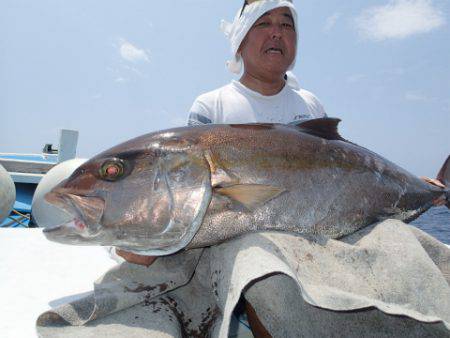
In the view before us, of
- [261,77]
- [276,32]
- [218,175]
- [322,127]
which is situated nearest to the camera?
[218,175]

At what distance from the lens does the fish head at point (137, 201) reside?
68.1 inches

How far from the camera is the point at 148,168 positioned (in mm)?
1847

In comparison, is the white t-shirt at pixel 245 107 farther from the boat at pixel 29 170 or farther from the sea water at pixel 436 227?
the sea water at pixel 436 227

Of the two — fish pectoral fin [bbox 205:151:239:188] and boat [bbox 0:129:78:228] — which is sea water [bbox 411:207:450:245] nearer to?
fish pectoral fin [bbox 205:151:239:188]

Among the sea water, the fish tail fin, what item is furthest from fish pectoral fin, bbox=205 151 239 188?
the sea water

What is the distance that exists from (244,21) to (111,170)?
1943mm

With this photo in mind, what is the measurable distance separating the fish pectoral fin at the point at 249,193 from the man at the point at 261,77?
1.26m

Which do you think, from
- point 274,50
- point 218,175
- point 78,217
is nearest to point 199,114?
point 274,50

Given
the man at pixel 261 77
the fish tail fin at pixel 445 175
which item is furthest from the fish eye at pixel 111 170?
the fish tail fin at pixel 445 175

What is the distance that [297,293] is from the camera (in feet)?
4.75

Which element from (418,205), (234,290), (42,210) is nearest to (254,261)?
(234,290)

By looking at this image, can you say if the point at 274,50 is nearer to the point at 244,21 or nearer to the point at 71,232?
the point at 244,21

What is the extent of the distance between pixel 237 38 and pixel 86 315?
8.10ft

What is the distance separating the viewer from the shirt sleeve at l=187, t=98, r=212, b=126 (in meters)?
2.95
